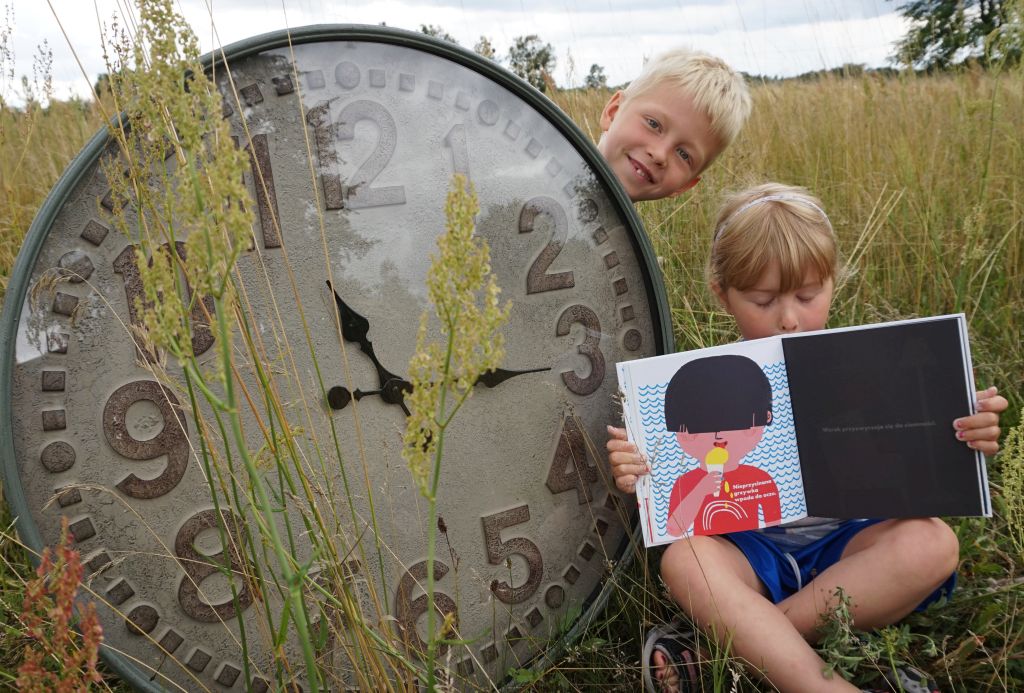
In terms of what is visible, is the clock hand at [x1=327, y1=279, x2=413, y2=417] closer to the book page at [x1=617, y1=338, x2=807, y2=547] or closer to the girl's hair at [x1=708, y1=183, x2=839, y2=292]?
the book page at [x1=617, y1=338, x2=807, y2=547]

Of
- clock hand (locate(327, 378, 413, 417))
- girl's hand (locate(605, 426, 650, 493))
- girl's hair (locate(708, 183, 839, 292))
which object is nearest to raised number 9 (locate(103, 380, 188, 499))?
clock hand (locate(327, 378, 413, 417))

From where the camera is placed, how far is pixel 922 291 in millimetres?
2756

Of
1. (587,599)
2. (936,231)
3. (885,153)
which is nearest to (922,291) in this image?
(936,231)

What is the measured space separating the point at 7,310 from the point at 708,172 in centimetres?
267

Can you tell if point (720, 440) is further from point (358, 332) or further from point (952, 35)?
point (952, 35)

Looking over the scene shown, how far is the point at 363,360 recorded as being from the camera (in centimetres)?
155

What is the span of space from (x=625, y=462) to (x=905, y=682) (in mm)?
664

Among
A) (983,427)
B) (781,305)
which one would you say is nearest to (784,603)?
(983,427)

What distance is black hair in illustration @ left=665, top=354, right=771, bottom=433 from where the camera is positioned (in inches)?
65.1

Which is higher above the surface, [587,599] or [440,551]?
[440,551]

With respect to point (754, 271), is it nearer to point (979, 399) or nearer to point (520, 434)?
point (979, 399)

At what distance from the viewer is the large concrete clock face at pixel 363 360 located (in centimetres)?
132

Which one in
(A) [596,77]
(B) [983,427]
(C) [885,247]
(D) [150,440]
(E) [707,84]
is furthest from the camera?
(A) [596,77]

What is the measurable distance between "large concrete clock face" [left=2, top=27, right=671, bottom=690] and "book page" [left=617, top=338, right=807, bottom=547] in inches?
5.7
